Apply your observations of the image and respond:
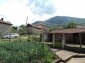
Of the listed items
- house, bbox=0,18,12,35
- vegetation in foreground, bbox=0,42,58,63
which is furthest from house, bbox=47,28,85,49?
house, bbox=0,18,12,35

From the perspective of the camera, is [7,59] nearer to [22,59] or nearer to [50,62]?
[22,59]

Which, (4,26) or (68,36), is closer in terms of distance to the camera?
(68,36)

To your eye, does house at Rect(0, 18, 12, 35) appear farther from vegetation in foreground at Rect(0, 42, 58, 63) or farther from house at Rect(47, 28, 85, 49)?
vegetation in foreground at Rect(0, 42, 58, 63)

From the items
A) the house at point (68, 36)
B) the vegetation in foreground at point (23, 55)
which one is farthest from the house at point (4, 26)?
the vegetation in foreground at point (23, 55)

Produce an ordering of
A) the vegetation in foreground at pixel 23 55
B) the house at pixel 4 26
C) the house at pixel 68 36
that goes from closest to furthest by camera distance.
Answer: the vegetation in foreground at pixel 23 55 → the house at pixel 68 36 → the house at pixel 4 26

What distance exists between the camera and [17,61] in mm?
12531

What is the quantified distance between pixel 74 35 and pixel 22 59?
23.2 metres

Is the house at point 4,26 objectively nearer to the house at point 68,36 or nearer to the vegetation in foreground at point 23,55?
the house at point 68,36

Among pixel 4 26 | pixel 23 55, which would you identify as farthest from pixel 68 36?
pixel 4 26

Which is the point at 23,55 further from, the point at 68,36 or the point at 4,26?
the point at 4,26

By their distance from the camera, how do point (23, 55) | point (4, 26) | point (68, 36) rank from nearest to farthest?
point (23, 55), point (68, 36), point (4, 26)

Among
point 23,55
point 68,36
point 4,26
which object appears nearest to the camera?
point 23,55

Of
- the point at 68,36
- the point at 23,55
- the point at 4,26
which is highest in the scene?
the point at 4,26

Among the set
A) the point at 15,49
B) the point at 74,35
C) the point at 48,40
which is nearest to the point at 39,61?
the point at 15,49
